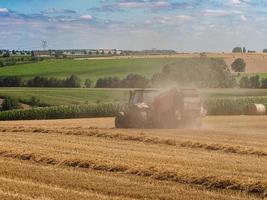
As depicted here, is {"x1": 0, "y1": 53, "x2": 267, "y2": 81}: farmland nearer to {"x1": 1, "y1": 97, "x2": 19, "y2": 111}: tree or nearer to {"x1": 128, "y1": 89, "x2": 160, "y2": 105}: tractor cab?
{"x1": 1, "y1": 97, "x2": 19, "y2": 111}: tree

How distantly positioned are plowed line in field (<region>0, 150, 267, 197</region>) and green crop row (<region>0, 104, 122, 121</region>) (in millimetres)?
26761

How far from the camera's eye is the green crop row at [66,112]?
40.5 meters

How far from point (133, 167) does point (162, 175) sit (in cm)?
91

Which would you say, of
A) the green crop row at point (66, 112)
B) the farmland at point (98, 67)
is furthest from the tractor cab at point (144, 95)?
the farmland at point (98, 67)

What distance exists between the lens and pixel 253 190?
9.45 metres

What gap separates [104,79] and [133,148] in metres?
51.8

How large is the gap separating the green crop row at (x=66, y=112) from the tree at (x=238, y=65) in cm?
3568

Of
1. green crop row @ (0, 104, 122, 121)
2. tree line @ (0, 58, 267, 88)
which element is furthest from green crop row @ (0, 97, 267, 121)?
tree line @ (0, 58, 267, 88)

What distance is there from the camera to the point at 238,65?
2958 inches

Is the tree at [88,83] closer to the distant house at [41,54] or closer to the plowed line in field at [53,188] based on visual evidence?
the distant house at [41,54]

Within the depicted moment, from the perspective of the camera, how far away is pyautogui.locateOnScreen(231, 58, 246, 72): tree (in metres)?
73.9

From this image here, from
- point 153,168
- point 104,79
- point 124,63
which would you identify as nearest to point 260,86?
point 104,79

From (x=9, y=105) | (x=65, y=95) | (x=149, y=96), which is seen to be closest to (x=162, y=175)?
(x=149, y=96)

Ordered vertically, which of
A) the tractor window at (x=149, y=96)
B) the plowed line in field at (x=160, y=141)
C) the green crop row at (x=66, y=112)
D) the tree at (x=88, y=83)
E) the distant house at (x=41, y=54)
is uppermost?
the distant house at (x=41, y=54)
